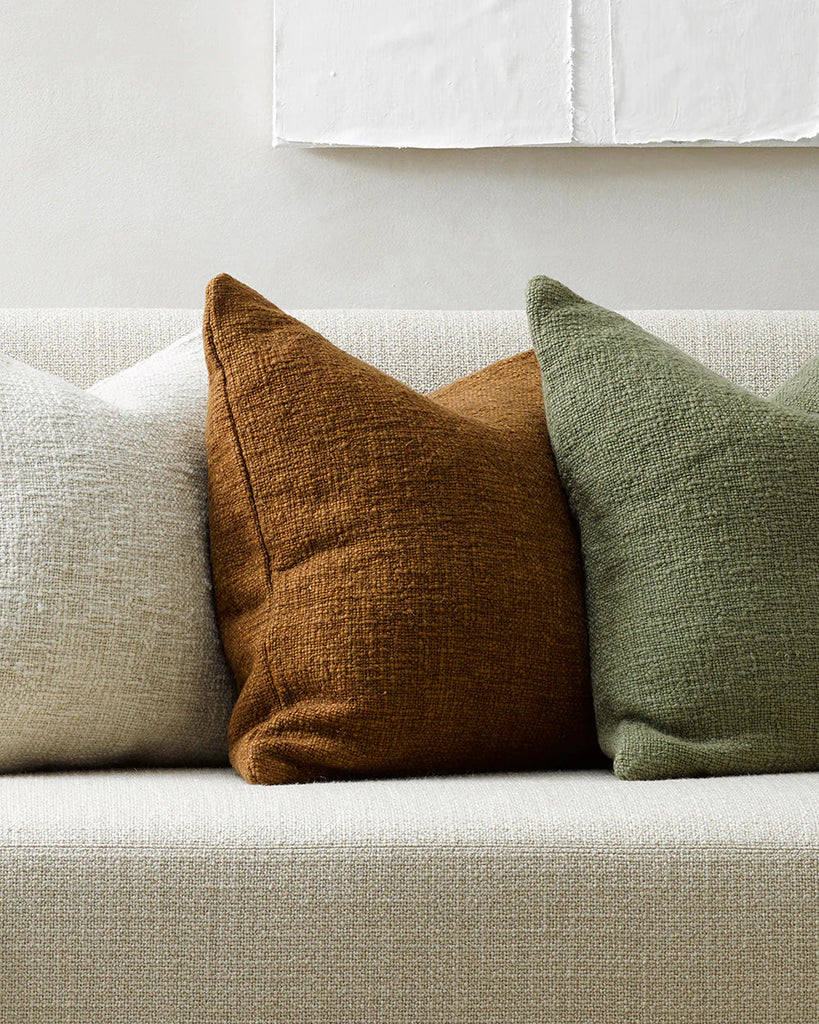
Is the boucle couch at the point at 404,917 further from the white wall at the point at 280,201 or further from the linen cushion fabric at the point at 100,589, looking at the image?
the white wall at the point at 280,201

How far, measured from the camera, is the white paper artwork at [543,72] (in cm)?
159

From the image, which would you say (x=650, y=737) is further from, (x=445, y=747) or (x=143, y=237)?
(x=143, y=237)

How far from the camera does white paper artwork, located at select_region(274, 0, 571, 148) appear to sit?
159 centimetres

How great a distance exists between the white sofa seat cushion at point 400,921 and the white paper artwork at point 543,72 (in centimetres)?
117

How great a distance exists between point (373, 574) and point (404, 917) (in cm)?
32

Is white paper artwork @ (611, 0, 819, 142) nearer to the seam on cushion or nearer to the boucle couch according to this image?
the seam on cushion

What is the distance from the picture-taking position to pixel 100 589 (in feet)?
3.18

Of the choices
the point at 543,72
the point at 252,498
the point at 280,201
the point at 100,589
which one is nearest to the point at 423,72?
the point at 543,72

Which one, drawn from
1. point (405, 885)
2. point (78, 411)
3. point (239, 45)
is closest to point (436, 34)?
point (239, 45)

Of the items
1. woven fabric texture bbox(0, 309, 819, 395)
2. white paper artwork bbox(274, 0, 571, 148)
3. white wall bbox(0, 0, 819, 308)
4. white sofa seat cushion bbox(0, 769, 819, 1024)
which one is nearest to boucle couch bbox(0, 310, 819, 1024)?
white sofa seat cushion bbox(0, 769, 819, 1024)

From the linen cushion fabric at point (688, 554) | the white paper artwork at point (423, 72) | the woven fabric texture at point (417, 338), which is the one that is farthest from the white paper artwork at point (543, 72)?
the linen cushion fabric at point (688, 554)

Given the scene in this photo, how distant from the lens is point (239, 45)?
1.62 metres

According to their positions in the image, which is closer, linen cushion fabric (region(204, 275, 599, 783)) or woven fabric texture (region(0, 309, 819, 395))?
linen cushion fabric (region(204, 275, 599, 783))

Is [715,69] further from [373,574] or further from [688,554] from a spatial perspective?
[373,574]
